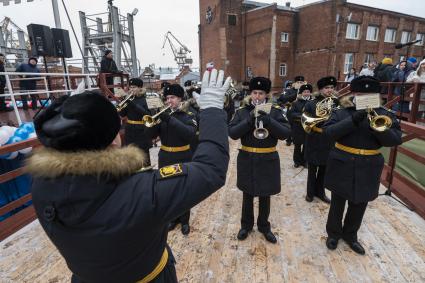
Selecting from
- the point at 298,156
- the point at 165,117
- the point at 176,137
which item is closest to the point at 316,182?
the point at 298,156

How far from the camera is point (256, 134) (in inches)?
123

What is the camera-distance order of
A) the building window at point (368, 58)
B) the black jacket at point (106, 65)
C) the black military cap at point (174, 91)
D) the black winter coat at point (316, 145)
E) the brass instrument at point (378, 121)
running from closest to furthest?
1. the brass instrument at point (378, 121)
2. the black military cap at point (174, 91)
3. the black winter coat at point (316, 145)
4. the black jacket at point (106, 65)
5. the building window at point (368, 58)

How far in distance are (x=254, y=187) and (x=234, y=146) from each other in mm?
5161

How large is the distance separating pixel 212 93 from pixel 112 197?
2.15 ft

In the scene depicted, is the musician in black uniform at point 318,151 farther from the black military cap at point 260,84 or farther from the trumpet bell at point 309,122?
the black military cap at point 260,84

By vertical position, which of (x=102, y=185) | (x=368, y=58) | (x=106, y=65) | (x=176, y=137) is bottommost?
(x=176, y=137)

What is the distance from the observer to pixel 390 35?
28.5 meters

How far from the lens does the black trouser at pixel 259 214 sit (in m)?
3.37

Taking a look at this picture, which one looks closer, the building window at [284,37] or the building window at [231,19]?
the building window at [284,37]

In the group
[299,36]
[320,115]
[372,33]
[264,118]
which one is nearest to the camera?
[264,118]

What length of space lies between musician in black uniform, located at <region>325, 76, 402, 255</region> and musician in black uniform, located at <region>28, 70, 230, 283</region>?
238 centimetres

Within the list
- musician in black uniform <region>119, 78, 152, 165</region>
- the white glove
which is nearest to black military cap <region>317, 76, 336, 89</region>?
musician in black uniform <region>119, 78, 152, 165</region>

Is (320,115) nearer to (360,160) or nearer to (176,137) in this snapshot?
(360,160)

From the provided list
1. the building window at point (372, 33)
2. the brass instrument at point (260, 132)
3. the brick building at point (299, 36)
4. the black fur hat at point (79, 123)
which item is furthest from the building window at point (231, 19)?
the black fur hat at point (79, 123)
